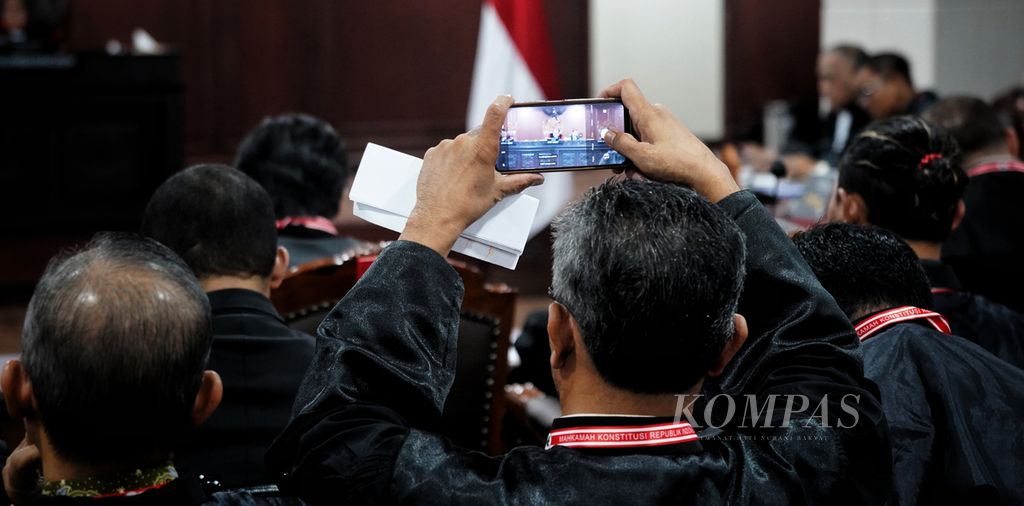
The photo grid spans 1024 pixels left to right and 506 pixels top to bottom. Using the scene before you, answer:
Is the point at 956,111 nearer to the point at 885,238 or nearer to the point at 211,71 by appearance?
the point at 885,238

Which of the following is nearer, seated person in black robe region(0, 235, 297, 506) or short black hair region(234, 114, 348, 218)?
seated person in black robe region(0, 235, 297, 506)

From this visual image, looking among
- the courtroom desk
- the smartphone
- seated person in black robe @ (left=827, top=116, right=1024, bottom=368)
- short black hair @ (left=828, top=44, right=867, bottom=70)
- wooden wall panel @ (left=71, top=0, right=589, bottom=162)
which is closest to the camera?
the smartphone

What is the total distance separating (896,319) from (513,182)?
0.61 m

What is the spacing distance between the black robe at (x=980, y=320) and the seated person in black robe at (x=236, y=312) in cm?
100

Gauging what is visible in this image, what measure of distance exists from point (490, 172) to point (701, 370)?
276 mm

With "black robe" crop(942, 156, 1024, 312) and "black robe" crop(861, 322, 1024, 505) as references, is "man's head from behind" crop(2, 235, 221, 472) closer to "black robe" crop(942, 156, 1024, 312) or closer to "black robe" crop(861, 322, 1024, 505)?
"black robe" crop(861, 322, 1024, 505)

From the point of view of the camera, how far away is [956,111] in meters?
2.89

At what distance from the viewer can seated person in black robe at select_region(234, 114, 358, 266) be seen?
8.79 feet

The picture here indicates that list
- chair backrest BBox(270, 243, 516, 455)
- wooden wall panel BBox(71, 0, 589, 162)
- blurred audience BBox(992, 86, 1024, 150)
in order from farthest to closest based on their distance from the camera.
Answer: wooden wall panel BBox(71, 0, 589, 162), blurred audience BBox(992, 86, 1024, 150), chair backrest BBox(270, 243, 516, 455)

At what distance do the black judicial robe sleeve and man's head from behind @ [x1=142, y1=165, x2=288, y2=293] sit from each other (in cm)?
87

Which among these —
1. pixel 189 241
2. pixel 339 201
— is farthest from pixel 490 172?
pixel 339 201

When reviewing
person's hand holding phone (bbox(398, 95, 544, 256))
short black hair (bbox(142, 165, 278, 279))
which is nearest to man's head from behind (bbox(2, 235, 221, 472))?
person's hand holding phone (bbox(398, 95, 544, 256))

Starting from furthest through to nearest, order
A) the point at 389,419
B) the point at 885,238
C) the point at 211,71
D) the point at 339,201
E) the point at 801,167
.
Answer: the point at 211,71 < the point at 801,167 < the point at 339,201 < the point at 885,238 < the point at 389,419

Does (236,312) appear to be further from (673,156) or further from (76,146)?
(76,146)
